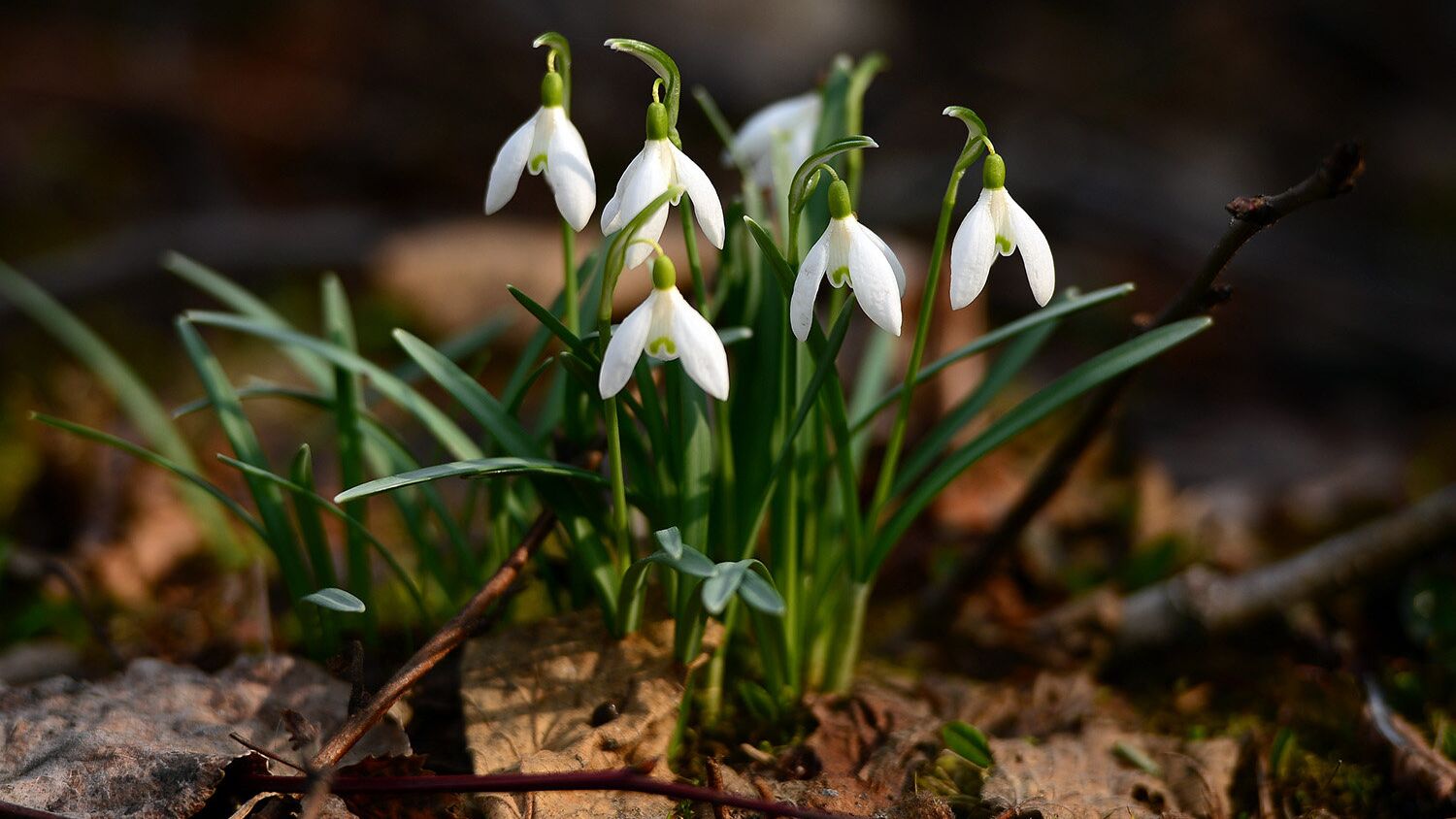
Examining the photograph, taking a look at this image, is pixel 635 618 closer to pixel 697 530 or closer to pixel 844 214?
pixel 697 530

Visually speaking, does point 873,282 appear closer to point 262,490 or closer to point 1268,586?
point 262,490

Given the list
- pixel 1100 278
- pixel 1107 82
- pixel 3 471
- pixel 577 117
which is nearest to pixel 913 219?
pixel 1100 278

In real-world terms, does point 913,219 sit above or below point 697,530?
above

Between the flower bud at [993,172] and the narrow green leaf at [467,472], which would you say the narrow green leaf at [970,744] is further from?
the flower bud at [993,172]

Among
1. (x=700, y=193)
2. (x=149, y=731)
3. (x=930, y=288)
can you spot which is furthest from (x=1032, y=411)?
(x=149, y=731)

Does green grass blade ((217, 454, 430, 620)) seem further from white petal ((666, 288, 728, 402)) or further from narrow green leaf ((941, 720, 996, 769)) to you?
narrow green leaf ((941, 720, 996, 769))

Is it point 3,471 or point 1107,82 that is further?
point 1107,82
